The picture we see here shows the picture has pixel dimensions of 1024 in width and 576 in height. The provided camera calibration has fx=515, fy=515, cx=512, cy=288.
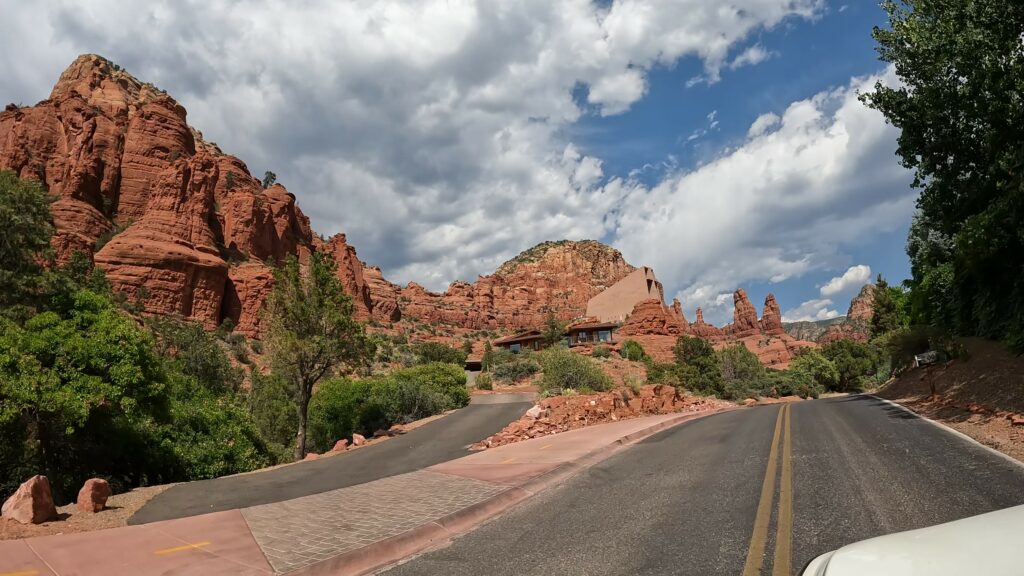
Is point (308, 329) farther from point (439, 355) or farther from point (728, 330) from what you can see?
point (728, 330)

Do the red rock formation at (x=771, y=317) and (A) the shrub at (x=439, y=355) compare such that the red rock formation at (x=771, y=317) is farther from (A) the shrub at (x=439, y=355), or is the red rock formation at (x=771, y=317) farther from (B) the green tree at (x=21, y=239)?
(B) the green tree at (x=21, y=239)

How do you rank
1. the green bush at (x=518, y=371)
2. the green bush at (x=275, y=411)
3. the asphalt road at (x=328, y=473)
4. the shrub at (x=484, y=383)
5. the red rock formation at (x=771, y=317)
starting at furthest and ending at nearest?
the red rock formation at (x=771, y=317), the green bush at (x=518, y=371), the shrub at (x=484, y=383), the green bush at (x=275, y=411), the asphalt road at (x=328, y=473)

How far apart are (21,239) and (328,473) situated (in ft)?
39.1

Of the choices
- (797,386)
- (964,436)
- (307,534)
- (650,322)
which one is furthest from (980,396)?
(650,322)

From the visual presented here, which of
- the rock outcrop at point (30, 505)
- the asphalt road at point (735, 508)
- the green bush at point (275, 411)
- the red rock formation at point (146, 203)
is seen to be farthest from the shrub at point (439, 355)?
the rock outcrop at point (30, 505)

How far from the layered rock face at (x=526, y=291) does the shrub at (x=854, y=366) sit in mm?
84041

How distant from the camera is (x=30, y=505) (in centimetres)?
684

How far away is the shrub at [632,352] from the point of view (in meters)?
60.8

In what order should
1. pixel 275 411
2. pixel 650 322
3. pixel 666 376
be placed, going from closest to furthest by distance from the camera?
pixel 275 411, pixel 666 376, pixel 650 322

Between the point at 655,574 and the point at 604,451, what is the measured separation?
25.6 ft

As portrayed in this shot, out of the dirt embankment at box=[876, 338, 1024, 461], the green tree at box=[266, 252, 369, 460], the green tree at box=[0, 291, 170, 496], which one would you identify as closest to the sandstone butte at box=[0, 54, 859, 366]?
the green tree at box=[266, 252, 369, 460]

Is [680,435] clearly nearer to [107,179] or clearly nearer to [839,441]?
[839,441]

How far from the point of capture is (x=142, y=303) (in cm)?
5362

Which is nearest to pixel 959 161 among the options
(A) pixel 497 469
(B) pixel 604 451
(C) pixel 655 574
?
(B) pixel 604 451
